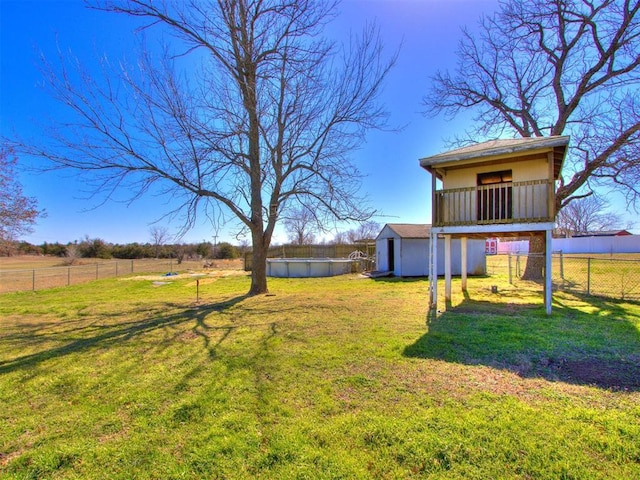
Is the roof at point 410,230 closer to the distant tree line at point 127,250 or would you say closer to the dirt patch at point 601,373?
the dirt patch at point 601,373

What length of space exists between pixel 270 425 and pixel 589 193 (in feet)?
53.1

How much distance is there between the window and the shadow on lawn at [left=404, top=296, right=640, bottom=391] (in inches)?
101

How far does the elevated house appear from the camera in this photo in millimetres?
7340

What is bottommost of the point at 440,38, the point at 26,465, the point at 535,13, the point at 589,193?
→ the point at 26,465

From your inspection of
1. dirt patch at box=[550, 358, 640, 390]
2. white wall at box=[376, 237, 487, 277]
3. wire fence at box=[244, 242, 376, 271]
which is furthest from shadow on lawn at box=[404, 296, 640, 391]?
wire fence at box=[244, 242, 376, 271]

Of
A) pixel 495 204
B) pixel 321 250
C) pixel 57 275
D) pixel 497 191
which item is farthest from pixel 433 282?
pixel 57 275

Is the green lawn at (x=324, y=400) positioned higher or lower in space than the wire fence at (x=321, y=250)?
lower

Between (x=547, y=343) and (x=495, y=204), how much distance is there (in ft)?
15.2

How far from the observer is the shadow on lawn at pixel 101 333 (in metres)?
4.70

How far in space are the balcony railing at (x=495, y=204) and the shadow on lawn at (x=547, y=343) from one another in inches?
94.0

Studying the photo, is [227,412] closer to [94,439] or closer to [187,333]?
[94,439]

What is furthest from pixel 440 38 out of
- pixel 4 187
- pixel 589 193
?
pixel 4 187

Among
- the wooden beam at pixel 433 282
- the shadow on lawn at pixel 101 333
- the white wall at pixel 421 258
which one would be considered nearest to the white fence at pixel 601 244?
the white wall at pixel 421 258

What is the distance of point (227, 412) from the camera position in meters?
2.95
